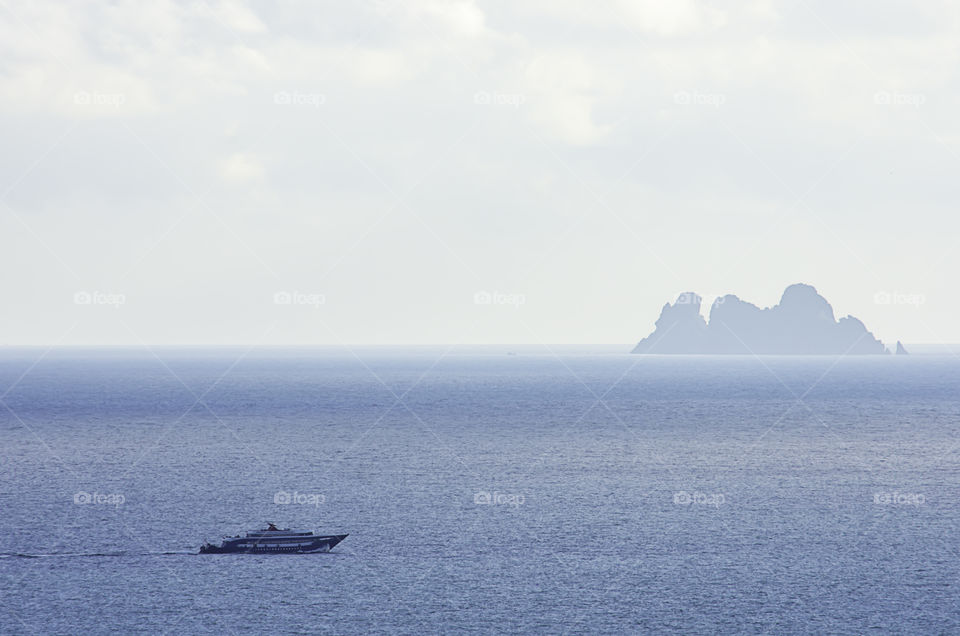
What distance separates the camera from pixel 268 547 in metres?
62.1

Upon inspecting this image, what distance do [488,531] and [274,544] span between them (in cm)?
1515

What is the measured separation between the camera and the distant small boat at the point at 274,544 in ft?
201

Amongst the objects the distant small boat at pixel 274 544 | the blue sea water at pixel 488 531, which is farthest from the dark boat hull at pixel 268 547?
the blue sea water at pixel 488 531

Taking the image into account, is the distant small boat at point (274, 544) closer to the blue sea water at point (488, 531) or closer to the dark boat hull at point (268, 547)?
the dark boat hull at point (268, 547)

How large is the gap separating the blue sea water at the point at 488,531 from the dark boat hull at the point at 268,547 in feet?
3.65

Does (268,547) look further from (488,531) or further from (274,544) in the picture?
(488,531)

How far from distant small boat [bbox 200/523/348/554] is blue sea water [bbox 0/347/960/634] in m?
1.18

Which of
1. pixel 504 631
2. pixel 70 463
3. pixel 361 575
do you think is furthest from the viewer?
pixel 70 463

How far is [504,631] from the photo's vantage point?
45469mm

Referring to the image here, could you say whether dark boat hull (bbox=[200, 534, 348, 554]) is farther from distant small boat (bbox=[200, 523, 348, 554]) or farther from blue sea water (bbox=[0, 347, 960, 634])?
blue sea water (bbox=[0, 347, 960, 634])

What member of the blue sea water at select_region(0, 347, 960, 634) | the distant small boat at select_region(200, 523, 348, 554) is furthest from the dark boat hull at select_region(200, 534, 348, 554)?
the blue sea water at select_region(0, 347, 960, 634)

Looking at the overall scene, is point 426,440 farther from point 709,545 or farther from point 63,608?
point 63,608

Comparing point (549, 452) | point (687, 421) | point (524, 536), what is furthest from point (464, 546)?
point (687, 421)

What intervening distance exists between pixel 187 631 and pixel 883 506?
57.0 meters
